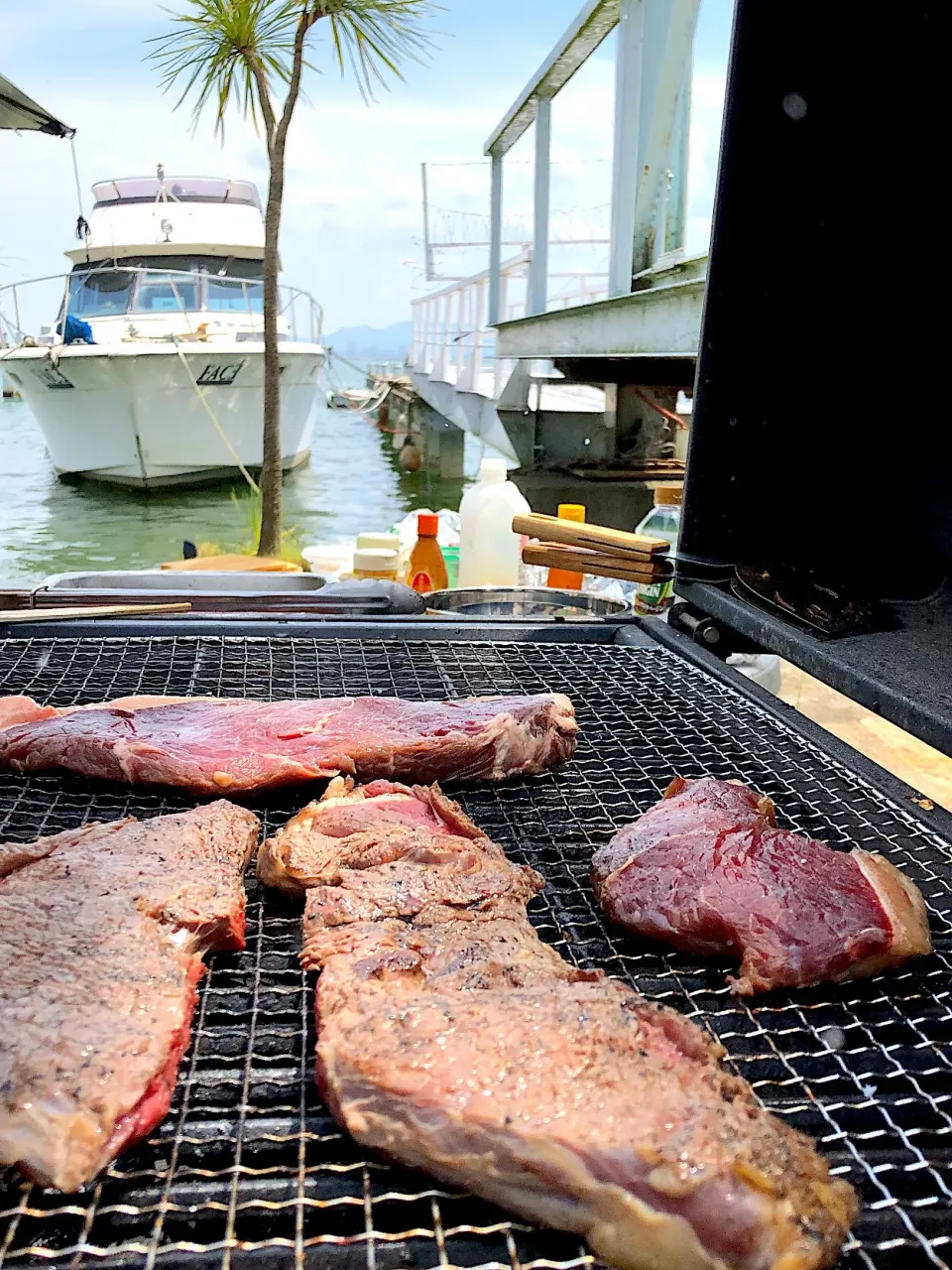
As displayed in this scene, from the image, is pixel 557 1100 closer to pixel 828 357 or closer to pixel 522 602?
pixel 828 357

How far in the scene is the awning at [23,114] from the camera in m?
6.44

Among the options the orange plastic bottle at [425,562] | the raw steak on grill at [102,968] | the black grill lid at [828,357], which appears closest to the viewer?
the raw steak on grill at [102,968]

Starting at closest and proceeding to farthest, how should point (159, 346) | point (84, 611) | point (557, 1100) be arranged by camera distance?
point (557, 1100), point (84, 611), point (159, 346)

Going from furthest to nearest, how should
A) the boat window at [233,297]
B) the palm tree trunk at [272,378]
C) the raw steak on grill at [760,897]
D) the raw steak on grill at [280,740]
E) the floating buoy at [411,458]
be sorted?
the floating buoy at [411,458]
the boat window at [233,297]
the palm tree trunk at [272,378]
the raw steak on grill at [280,740]
the raw steak on grill at [760,897]

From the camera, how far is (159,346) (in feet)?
62.3

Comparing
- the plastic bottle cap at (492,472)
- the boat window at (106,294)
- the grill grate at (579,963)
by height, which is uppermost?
the boat window at (106,294)

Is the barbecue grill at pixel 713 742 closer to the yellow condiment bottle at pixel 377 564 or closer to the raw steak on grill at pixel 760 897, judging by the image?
the raw steak on grill at pixel 760 897

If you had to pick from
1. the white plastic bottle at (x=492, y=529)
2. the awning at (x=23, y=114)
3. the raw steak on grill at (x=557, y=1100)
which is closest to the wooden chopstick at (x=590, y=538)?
the white plastic bottle at (x=492, y=529)

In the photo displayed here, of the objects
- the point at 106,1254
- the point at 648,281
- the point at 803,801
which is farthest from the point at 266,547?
the point at 106,1254

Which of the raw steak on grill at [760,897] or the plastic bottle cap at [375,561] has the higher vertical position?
the plastic bottle cap at [375,561]

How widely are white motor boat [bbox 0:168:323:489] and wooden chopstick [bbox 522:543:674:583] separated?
17.2m

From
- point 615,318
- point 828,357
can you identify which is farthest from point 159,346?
point 828,357

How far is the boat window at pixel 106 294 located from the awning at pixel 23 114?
47.5 feet

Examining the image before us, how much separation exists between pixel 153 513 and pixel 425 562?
17605 millimetres
